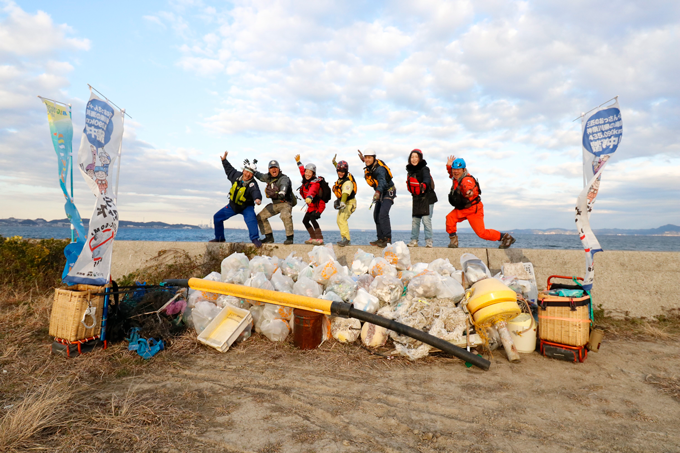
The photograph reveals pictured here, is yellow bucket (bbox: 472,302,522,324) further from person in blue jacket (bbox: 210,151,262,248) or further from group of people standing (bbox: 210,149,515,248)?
person in blue jacket (bbox: 210,151,262,248)

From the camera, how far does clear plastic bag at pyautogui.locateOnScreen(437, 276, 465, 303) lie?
4.12 metres

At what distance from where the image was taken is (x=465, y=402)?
2760 millimetres

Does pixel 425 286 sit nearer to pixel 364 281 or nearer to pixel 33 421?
pixel 364 281

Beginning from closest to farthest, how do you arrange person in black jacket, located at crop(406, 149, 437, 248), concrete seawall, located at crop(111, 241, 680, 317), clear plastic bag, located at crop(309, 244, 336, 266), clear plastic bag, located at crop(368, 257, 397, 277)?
clear plastic bag, located at crop(368, 257, 397, 277)
concrete seawall, located at crop(111, 241, 680, 317)
clear plastic bag, located at crop(309, 244, 336, 266)
person in black jacket, located at crop(406, 149, 437, 248)

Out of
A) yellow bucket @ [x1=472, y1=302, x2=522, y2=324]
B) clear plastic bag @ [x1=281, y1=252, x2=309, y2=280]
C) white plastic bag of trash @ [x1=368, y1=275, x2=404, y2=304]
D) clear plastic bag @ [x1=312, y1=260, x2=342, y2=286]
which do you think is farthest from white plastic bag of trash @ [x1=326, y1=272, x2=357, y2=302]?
yellow bucket @ [x1=472, y1=302, x2=522, y2=324]

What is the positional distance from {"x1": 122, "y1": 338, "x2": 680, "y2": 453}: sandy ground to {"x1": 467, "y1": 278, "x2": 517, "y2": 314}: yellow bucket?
24.1 inches

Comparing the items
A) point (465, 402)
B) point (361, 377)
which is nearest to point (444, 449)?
point (465, 402)

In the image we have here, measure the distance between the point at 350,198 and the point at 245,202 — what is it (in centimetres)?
215

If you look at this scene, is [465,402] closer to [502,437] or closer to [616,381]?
[502,437]

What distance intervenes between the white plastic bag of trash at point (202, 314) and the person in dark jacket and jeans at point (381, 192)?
3.31 m

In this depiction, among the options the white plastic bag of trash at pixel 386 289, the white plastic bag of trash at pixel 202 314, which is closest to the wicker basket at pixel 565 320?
the white plastic bag of trash at pixel 386 289

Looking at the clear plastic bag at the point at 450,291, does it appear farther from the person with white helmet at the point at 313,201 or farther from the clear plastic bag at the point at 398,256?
the person with white helmet at the point at 313,201

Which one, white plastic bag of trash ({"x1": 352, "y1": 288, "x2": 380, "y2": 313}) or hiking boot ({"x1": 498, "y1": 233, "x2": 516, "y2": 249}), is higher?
hiking boot ({"x1": 498, "y1": 233, "x2": 516, "y2": 249})

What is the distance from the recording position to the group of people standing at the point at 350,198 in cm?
615
